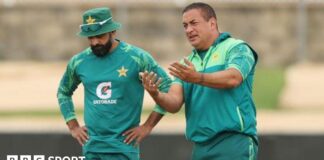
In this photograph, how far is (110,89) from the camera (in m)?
9.18

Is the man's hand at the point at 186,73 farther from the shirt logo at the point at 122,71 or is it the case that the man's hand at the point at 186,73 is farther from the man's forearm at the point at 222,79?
the shirt logo at the point at 122,71

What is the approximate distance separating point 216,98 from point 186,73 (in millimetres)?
490

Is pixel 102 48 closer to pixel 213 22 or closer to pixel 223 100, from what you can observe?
pixel 213 22

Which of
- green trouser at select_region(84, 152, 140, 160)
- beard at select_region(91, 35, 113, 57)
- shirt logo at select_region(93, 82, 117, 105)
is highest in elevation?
beard at select_region(91, 35, 113, 57)

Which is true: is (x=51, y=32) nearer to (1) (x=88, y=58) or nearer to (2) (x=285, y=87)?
(2) (x=285, y=87)

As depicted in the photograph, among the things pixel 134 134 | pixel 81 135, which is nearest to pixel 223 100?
pixel 134 134

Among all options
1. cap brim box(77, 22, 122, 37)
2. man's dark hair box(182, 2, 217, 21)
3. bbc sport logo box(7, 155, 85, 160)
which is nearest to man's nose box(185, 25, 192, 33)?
man's dark hair box(182, 2, 217, 21)

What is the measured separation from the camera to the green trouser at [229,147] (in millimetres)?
8242

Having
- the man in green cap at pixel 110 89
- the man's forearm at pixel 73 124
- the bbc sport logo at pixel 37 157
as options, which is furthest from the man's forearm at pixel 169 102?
the bbc sport logo at pixel 37 157

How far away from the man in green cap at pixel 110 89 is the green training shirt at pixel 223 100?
955 mm

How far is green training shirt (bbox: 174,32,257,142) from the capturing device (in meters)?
8.19

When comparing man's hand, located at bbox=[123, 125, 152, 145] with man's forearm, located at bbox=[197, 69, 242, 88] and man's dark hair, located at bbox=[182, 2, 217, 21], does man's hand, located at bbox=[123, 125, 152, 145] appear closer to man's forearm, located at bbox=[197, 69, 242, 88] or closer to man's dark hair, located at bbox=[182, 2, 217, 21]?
man's dark hair, located at bbox=[182, 2, 217, 21]

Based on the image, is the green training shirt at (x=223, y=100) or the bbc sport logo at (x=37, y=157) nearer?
the green training shirt at (x=223, y=100)

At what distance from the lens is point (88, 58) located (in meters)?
9.35
